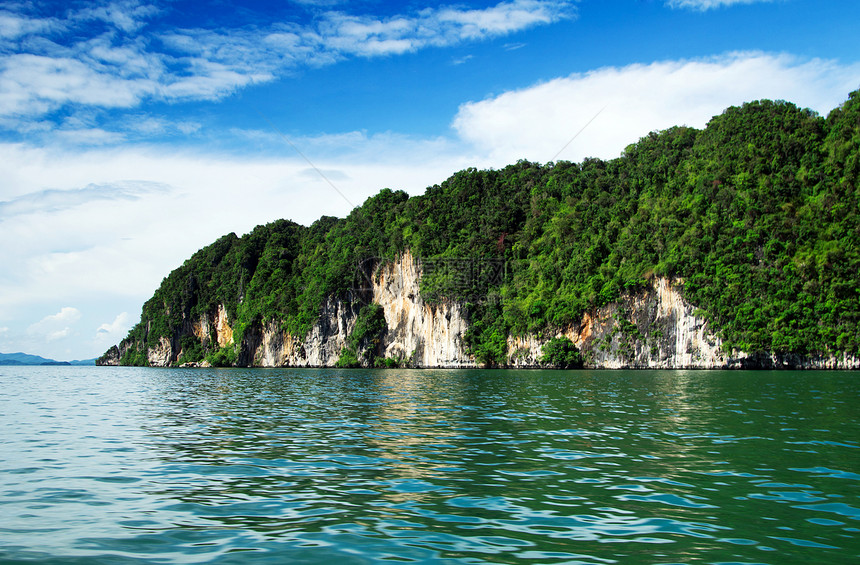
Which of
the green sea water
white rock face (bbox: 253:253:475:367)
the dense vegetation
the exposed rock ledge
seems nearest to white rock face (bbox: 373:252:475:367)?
white rock face (bbox: 253:253:475:367)

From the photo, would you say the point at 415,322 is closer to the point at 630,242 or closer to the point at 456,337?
the point at 456,337

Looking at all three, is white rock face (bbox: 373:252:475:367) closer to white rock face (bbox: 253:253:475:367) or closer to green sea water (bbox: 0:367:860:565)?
white rock face (bbox: 253:253:475:367)

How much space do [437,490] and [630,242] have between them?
82581 millimetres

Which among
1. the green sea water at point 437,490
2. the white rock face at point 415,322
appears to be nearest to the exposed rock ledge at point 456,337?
the white rock face at point 415,322

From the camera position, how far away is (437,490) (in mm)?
9312

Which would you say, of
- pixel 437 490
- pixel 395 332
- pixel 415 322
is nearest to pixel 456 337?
pixel 415 322

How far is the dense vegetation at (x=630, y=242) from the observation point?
227ft

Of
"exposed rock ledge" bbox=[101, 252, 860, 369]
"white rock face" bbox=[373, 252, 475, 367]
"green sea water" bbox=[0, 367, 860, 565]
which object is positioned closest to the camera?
"green sea water" bbox=[0, 367, 860, 565]

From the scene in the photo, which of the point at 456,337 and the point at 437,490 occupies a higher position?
the point at 456,337

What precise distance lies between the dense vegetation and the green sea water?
190ft

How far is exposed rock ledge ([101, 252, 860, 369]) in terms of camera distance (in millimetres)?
72375

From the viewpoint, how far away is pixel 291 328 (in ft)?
410

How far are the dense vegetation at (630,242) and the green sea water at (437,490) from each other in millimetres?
58047

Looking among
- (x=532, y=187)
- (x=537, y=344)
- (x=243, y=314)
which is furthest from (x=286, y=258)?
(x=537, y=344)
